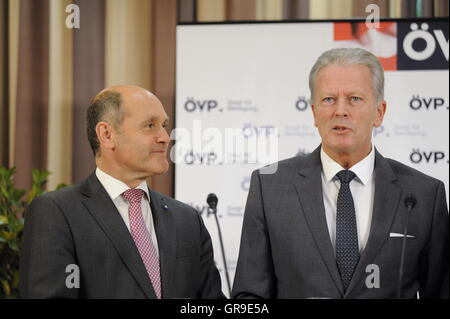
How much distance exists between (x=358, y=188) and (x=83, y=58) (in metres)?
2.75

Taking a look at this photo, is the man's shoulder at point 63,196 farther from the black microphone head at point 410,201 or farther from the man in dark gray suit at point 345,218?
the black microphone head at point 410,201

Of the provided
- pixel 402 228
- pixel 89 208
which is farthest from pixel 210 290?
pixel 402 228

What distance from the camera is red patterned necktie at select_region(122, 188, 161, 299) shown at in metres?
2.51

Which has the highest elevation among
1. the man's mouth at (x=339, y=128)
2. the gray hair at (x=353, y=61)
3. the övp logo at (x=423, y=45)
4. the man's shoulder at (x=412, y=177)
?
the övp logo at (x=423, y=45)

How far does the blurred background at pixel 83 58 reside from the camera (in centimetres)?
468

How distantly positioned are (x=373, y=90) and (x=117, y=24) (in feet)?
8.61

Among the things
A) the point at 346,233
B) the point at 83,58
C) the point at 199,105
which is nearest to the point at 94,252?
the point at 346,233

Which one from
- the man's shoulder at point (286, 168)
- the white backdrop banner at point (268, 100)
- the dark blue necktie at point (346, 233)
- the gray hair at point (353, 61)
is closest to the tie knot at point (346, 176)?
the dark blue necktie at point (346, 233)

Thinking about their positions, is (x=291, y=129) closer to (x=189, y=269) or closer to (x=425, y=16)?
(x=425, y=16)

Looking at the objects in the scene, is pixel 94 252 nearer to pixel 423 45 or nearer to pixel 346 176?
pixel 346 176

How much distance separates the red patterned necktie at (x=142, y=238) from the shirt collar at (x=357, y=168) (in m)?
0.66

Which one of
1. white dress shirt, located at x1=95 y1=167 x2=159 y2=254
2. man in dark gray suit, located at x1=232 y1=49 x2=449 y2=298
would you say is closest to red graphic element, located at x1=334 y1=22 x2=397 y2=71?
man in dark gray suit, located at x1=232 y1=49 x2=449 y2=298

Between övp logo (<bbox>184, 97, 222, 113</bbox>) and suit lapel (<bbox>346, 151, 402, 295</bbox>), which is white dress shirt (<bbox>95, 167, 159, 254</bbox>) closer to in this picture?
suit lapel (<bbox>346, 151, 402, 295</bbox>)

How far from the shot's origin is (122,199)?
264 centimetres
